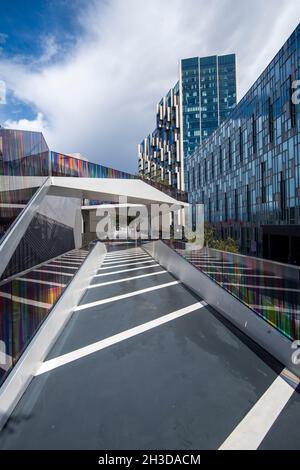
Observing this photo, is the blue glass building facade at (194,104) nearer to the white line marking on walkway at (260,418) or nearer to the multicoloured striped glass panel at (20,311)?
the multicoloured striped glass panel at (20,311)

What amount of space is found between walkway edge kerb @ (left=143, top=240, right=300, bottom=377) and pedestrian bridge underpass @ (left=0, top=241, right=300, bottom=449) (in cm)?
2

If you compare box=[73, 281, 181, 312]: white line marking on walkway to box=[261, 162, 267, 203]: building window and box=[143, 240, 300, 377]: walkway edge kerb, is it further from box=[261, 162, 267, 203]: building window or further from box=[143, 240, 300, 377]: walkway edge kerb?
box=[261, 162, 267, 203]: building window

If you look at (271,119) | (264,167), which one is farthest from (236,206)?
(271,119)

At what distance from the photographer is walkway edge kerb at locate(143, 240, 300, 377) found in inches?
135

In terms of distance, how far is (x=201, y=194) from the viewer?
152 feet

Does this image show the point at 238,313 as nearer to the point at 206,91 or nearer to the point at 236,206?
the point at 236,206

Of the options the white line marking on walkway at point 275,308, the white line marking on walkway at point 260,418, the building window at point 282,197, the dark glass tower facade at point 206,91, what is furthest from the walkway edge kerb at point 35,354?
the dark glass tower facade at point 206,91

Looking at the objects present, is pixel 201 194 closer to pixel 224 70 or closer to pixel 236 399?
pixel 236 399

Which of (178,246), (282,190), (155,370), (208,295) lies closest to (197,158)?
(282,190)

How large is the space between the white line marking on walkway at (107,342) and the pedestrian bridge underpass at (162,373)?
0.02 meters

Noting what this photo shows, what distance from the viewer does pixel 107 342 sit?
4.11m

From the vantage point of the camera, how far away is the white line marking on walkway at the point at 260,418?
2195mm

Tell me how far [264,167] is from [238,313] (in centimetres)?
2639

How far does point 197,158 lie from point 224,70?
44604 mm
